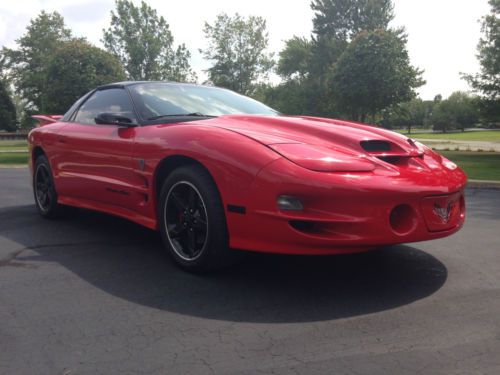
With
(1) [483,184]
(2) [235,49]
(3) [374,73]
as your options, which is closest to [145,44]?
(2) [235,49]

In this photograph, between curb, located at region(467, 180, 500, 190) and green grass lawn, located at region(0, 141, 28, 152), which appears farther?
green grass lawn, located at region(0, 141, 28, 152)

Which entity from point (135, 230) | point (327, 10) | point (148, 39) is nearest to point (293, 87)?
point (327, 10)

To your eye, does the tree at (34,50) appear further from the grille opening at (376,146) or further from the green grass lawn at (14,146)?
the grille opening at (376,146)

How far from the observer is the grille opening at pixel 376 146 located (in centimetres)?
325

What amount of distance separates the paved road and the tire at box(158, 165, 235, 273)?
0.13 m

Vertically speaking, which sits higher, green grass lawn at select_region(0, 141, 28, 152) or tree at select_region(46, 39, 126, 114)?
tree at select_region(46, 39, 126, 114)

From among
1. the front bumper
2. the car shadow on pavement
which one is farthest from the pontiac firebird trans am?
the car shadow on pavement

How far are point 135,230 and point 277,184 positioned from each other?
2.35 m

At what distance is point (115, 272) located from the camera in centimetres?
345

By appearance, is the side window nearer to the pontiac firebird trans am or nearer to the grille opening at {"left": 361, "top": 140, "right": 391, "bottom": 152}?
the pontiac firebird trans am

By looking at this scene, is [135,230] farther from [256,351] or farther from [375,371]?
[375,371]

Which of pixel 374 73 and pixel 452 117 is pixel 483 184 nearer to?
pixel 374 73

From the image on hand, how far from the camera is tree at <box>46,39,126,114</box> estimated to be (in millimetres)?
19938

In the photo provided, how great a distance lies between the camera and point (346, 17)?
56219 millimetres
